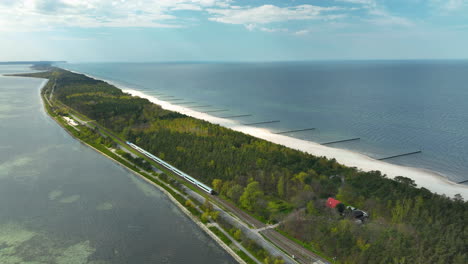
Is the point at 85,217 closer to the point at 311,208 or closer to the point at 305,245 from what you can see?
the point at 305,245

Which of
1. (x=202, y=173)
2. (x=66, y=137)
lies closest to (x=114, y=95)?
(x=66, y=137)

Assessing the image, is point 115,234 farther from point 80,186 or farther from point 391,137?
point 391,137

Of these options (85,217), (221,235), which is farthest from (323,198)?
(85,217)

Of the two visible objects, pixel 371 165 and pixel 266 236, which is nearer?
pixel 266 236

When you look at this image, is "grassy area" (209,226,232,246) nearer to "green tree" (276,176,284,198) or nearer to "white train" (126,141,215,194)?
"white train" (126,141,215,194)

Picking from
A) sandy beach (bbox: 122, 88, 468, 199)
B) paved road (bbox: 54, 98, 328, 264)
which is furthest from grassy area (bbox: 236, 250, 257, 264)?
sandy beach (bbox: 122, 88, 468, 199)

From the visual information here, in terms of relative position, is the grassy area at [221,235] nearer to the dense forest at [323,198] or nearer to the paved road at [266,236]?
the paved road at [266,236]

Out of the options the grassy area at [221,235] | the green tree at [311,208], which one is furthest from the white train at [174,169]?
the green tree at [311,208]
